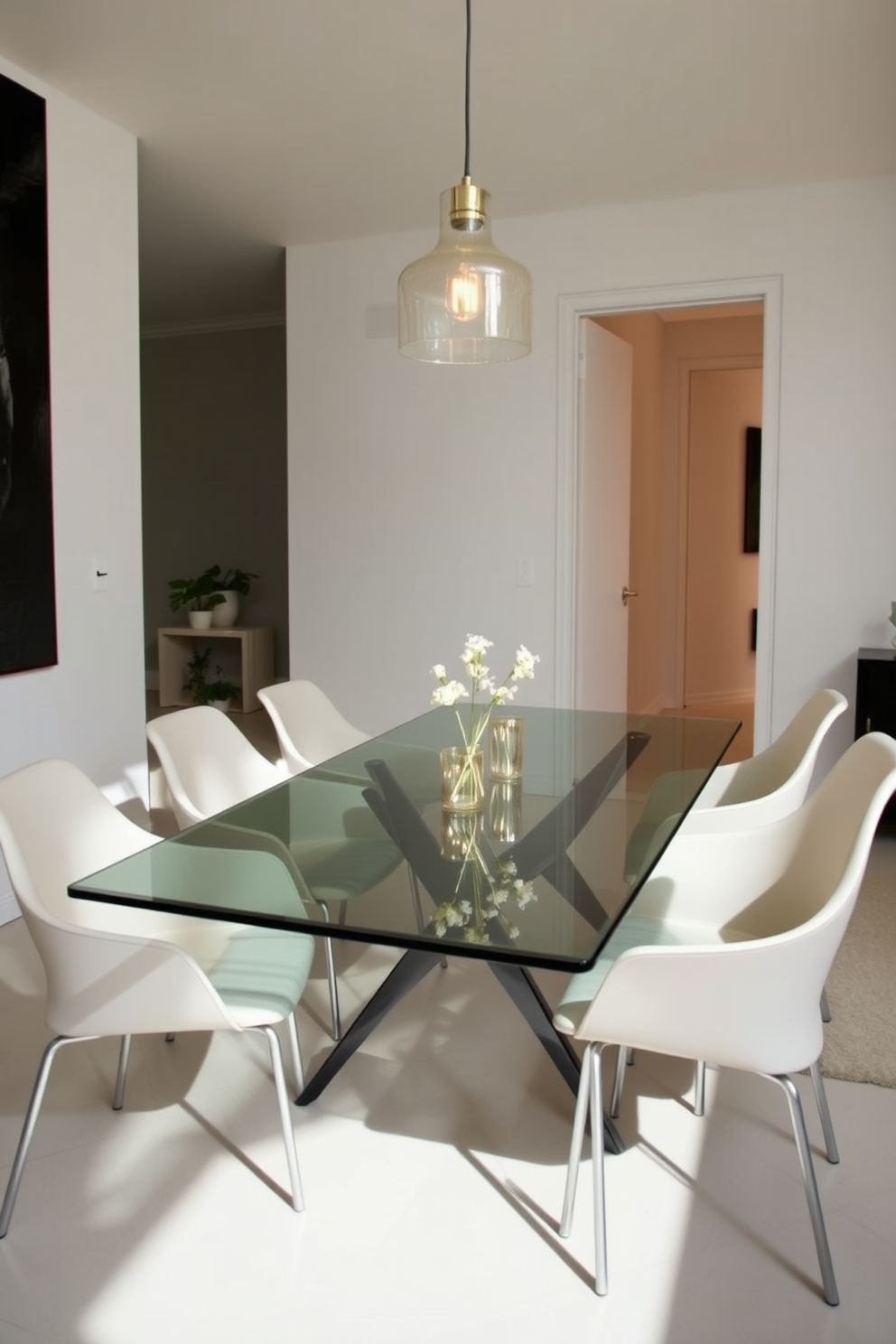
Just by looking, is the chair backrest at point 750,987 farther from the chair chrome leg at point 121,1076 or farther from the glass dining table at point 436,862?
the chair chrome leg at point 121,1076

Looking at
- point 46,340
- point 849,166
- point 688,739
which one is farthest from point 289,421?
point 688,739

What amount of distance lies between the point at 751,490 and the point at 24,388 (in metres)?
5.94

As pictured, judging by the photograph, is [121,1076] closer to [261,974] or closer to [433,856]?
[261,974]

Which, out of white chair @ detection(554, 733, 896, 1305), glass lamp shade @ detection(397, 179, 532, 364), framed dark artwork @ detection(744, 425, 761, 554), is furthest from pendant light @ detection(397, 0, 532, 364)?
framed dark artwork @ detection(744, 425, 761, 554)

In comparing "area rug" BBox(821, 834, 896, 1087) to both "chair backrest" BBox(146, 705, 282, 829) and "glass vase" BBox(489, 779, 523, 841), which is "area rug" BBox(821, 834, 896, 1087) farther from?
"chair backrest" BBox(146, 705, 282, 829)

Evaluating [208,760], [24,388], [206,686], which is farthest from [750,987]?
[206,686]

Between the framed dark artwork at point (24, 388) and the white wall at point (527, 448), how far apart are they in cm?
184

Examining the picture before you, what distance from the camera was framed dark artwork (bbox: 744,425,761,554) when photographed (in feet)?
26.3

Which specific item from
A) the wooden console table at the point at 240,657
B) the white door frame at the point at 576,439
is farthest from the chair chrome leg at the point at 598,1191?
the wooden console table at the point at 240,657

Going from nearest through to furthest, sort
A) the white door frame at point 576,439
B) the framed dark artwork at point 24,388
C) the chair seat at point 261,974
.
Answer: the chair seat at point 261,974, the framed dark artwork at point 24,388, the white door frame at point 576,439

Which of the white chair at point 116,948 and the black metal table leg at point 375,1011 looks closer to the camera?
the white chair at point 116,948

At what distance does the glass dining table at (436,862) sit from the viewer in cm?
160

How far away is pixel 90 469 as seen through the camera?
3842 mm

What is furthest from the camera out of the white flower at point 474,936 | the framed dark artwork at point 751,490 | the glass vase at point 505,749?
Answer: the framed dark artwork at point 751,490
